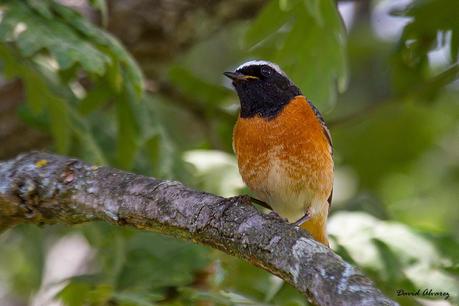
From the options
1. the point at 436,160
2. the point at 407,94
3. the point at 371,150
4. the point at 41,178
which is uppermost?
the point at 436,160

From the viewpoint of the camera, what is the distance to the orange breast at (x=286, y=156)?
17.7 ft

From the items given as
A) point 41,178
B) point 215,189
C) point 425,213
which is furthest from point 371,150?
point 41,178

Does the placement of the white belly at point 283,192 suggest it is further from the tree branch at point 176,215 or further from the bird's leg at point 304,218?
the tree branch at point 176,215

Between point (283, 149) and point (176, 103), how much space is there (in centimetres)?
261

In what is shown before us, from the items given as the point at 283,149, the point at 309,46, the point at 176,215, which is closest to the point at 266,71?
the point at 309,46

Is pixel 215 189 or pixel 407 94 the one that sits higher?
pixel 407 94

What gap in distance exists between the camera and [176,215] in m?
3.96

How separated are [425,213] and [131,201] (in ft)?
20.4

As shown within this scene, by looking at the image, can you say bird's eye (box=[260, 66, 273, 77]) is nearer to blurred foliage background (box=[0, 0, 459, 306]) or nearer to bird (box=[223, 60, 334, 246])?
bird (box=[223, 60, 334, 246])

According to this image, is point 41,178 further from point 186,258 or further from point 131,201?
point 186,258

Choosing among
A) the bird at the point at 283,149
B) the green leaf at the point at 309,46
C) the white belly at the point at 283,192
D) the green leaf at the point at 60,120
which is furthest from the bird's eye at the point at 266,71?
the green leaf at the point at 60,120

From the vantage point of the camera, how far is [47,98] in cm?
533

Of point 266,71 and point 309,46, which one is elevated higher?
point 309,46
